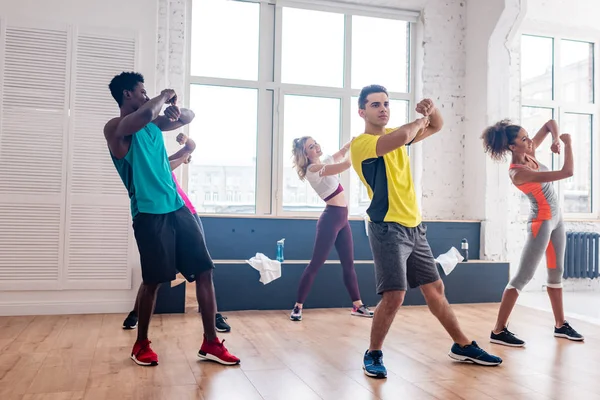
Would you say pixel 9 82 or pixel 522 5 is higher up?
pixel 522 5

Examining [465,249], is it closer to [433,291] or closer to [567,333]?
[567,333]

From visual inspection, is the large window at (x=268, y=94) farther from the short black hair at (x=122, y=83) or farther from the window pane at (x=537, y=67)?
the short black hair at (x=122, y=83)

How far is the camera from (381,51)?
5887 millimetres

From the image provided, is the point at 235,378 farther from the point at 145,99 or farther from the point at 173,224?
the point at 145,99

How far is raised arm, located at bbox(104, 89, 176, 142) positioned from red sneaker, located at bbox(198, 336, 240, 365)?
3.57 ft

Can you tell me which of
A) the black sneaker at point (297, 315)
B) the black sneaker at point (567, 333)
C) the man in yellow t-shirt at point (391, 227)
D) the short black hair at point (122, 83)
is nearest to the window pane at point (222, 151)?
the black sneaker at point (297, 315)

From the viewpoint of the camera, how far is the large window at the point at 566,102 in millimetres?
6398

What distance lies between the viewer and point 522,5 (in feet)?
17.3

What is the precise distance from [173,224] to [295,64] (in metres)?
3.29

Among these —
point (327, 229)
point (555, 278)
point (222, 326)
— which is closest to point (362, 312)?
point (327, 229)

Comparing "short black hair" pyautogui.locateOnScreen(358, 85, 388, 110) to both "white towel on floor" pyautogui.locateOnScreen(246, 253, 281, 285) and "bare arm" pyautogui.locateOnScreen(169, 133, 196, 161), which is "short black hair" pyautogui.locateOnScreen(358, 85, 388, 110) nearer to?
"bare arm" pyautogui.locateOnScreen(169, 133, 196, 161)

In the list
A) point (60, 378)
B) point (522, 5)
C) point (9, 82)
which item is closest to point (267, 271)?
point (60, 378)

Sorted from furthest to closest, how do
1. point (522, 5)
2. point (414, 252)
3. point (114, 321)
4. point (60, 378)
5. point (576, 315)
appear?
point (522, 5)
point (576, 315)
point (114, 321)
point (414, 252)
point (60, 378)

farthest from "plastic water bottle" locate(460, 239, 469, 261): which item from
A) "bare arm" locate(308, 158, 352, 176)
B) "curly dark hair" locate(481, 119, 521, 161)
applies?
"bare arm" locate(308, 158, 352, 176)
